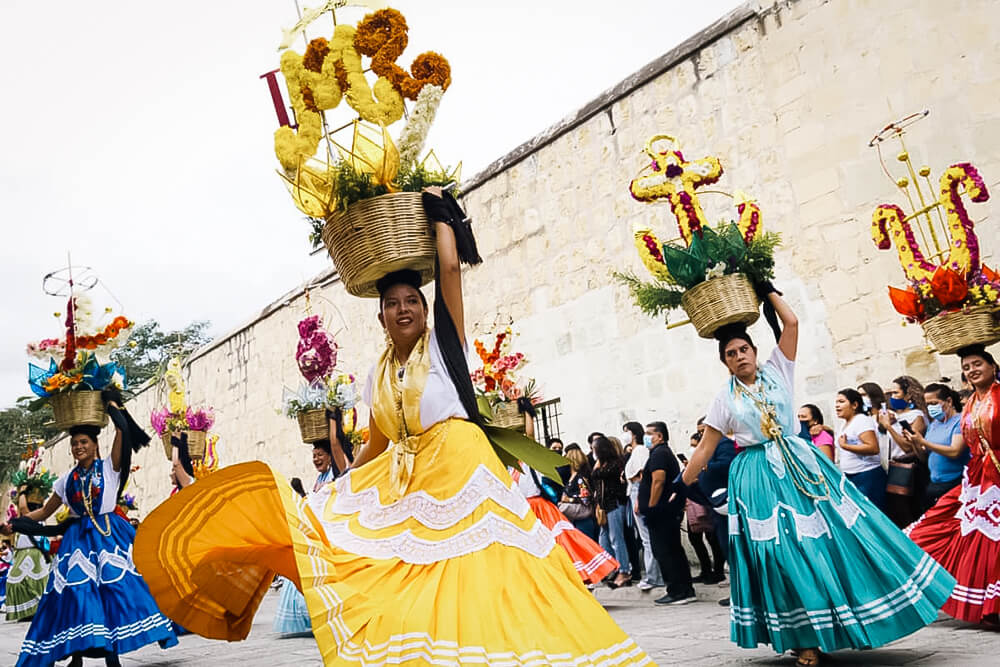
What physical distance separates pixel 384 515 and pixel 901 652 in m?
3.14

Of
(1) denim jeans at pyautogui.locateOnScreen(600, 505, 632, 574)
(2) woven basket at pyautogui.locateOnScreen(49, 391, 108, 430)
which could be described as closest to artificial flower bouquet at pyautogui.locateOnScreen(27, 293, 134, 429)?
(2) woven basket at pyautogui.locateOnScreen(49, 391, 108, 430)

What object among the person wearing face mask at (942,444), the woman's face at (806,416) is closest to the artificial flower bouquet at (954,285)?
the person wearing face mask at (942,444)

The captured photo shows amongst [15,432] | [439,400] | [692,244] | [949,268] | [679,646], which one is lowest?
[679,646]

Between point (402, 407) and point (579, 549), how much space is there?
5.36 meters

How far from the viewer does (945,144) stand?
27.9ft

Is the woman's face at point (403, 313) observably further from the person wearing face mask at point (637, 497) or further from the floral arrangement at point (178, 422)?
the floral arrangement at point (178, 422)

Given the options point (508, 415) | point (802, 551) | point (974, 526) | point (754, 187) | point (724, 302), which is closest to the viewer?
point (802, 551)

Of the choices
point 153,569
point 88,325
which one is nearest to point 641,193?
point 153,569

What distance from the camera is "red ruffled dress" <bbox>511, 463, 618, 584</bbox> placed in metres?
8.14

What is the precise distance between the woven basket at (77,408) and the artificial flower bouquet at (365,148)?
386 centimetres

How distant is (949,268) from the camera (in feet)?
19.6

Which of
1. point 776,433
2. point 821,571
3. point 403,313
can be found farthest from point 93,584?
point 821,571

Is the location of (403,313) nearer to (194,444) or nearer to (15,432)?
(194,444)

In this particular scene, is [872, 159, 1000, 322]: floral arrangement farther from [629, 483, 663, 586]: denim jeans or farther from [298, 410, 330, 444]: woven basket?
[298, 410, 330, 444]: woven basket
